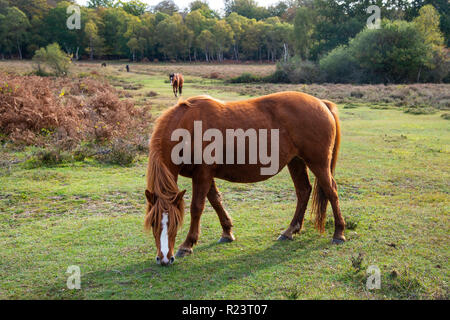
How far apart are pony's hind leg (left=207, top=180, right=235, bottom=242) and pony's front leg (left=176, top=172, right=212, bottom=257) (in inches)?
12.4

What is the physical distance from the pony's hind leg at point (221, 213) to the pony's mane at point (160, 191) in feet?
2.91

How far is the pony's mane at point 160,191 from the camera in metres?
3.90

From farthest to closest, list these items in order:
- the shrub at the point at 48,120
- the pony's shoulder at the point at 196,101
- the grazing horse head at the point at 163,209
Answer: the shrub at the point at 48,120, the pony's shoulder at the point at 196,101, the grazing horse head at the point at 163,209

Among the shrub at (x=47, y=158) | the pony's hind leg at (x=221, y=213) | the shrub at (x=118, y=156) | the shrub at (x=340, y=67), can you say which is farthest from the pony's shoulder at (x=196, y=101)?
the shrub at (x=340, y=67)

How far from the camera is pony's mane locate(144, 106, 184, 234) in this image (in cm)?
390

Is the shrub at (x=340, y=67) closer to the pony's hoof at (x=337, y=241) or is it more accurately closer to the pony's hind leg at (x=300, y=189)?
the pony's hind leg at (x=300, y=189)

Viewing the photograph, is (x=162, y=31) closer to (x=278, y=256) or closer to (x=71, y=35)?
(x=71, y=35)

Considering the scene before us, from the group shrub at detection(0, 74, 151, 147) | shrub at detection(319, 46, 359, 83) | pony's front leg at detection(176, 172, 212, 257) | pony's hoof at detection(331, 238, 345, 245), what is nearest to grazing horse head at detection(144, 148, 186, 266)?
pony's front leg at detection(176, 172, 212, 257)

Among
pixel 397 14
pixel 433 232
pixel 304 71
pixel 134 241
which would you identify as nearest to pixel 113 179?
pixel 134 241

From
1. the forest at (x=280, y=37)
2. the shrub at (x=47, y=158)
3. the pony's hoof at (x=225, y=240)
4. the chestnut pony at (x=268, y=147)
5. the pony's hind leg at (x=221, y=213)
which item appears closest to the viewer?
the chestnut pony at (x=268, y=147)

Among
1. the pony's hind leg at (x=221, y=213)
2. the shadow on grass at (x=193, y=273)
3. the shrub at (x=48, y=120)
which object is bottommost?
the shadow on grass at (x=193, y=273)

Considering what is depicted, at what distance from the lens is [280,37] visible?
7656 cm

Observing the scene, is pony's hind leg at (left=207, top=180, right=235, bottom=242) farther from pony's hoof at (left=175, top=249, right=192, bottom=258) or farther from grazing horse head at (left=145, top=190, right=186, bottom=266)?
grazing horse head at (left=145, top=190, right=186, bottom=266)
